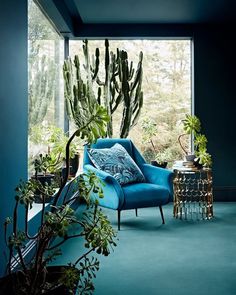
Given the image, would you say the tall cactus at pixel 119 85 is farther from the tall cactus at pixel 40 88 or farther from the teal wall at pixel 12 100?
the teal wall at pixel 12 100

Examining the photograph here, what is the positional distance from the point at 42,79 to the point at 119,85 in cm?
131

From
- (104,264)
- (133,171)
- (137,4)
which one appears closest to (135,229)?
(133,171)

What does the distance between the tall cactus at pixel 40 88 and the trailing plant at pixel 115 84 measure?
42cm

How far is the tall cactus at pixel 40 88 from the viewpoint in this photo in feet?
12.4

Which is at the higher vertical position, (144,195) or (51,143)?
(51,143)

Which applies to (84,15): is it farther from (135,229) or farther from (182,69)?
(135,229)

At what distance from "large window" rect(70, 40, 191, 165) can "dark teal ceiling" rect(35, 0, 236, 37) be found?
0.31 meters

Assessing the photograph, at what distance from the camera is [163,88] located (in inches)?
223

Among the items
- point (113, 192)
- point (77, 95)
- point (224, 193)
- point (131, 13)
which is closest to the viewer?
point (113, 192)

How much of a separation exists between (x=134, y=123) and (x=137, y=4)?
5.06 ft

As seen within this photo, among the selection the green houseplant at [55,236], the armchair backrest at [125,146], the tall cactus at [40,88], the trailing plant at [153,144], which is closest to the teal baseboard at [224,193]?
the trailing plant at [153,144]

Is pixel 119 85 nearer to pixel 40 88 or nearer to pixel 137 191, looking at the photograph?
pixel 40 88

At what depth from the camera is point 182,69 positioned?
5730 mm

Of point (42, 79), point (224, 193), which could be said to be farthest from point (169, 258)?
point (224, 193)
